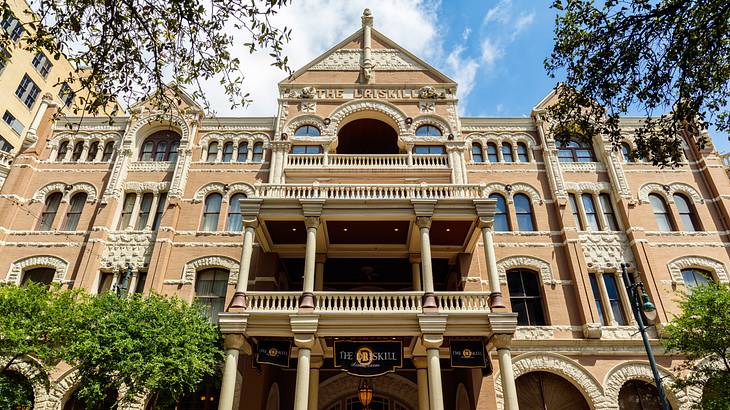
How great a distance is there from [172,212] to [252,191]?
3.70 metres

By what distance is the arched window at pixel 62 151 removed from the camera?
22484 mm

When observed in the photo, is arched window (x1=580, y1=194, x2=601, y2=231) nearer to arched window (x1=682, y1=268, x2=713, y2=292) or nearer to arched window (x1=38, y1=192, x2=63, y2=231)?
arched window (x1=682, y1=268, x2=713, y2=292)

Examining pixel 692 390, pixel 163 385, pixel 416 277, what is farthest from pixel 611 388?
pixel 163 385

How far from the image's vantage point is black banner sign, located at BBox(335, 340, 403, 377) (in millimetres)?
13680

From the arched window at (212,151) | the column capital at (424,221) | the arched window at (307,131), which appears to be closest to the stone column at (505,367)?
the column capital at (424,221)

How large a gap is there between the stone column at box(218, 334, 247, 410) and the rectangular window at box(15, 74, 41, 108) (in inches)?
1292

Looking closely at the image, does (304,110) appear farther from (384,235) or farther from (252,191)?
(384,235)

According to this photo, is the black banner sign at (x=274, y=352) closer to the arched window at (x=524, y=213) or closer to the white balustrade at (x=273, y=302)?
the white balustrade at (x=273, y=302)

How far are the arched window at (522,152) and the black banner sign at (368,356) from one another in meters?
12.4

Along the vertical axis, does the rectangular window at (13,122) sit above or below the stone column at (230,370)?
above

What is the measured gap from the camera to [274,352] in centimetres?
1380

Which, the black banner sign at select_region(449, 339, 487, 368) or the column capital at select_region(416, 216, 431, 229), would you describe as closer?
the black banner sign at select_region(449, 339, 487, 368)

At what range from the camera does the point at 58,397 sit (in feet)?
53.8

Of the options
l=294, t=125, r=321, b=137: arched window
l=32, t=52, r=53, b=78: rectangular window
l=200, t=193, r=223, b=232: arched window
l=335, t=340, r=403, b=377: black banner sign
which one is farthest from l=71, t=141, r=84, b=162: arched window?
l=32, t=52, r=53, b=78: rectangular window
